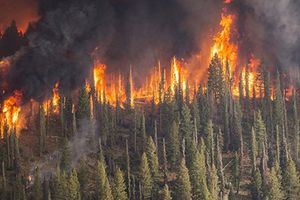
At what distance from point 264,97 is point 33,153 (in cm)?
6213

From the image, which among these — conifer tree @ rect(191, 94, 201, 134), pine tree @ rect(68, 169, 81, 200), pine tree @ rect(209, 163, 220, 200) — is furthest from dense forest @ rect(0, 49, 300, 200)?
pine tree @ rect(209, 163, 220, 200)

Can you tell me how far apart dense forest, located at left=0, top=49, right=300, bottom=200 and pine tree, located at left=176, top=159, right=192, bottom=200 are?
20 centimetres

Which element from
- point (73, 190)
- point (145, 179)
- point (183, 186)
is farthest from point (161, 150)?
point (73, 190)

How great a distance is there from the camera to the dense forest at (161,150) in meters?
114

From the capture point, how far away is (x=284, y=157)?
131500mm

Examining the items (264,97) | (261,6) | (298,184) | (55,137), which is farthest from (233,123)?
(261,6)

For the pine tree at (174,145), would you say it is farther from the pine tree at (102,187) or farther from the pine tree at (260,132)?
the pine tree at (102,187)

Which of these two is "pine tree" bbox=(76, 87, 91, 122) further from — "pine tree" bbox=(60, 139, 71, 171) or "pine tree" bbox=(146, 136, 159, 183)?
"pine tree" bbox=(146, 136, 159, 183)

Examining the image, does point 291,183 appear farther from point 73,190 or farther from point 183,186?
point 73,190

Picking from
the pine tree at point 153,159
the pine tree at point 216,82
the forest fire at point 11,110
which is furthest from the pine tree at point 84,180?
the pine tree at point 216,82

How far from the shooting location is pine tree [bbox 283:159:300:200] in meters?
118

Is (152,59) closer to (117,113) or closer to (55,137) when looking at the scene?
(117,113)

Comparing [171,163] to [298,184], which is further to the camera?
[171,163]

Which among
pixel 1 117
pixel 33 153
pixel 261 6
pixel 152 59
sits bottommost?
pixel 33 153
